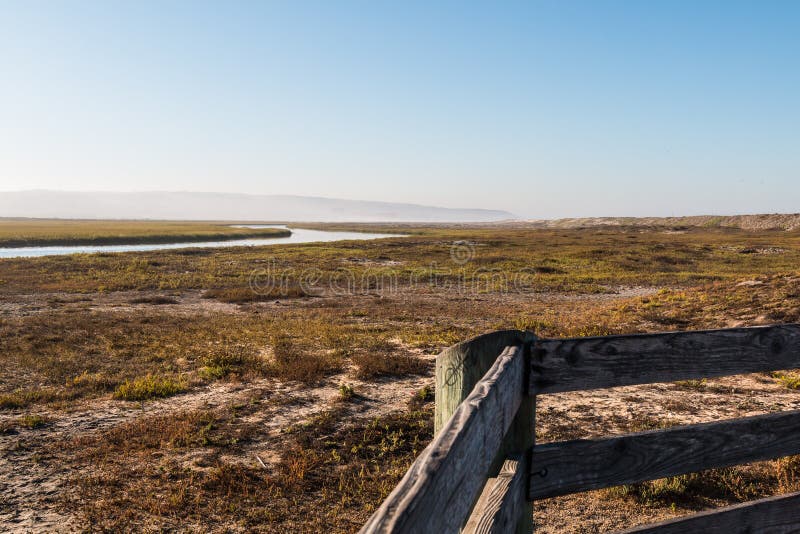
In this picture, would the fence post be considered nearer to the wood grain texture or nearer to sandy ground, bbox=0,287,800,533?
the wood grain texture

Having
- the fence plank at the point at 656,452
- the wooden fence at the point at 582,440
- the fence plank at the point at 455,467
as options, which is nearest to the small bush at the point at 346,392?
the wooden fence at the point at 582,440

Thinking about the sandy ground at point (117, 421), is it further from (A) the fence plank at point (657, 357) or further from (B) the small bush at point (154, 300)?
(B) the small bush at point (154, 300)

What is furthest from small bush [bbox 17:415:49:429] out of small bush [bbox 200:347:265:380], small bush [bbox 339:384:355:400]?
small bush [bbox 339:384:355:400]

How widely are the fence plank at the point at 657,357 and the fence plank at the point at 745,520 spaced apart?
81 centimetres

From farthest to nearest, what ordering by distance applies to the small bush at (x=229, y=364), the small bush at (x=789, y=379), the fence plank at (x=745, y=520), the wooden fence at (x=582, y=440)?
1. the small bush at (x=229, y=364)
2. the small bush at (x=789, y=379)
3. the fence plank at (x=745, y=520)
4. the wooden fence at (x=582, y=440)

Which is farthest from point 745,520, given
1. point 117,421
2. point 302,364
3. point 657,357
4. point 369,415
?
point 302,364

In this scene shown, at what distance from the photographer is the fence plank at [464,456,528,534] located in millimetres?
1962

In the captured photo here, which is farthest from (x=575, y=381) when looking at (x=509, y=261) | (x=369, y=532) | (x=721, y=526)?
(x=509, y=261)

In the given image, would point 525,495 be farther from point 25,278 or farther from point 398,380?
point 25,278

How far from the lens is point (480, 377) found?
2.54 meters

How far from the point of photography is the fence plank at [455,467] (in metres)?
1.28

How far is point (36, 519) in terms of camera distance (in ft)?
19.0

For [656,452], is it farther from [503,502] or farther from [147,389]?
[147,389]

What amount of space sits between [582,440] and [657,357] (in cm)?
79
